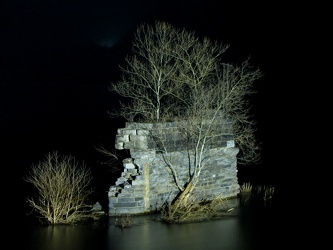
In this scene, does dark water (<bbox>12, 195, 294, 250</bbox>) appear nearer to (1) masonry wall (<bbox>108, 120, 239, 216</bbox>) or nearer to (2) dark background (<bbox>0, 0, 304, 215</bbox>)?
(1) masonry wall (<bbox>108, 120, 239, 216</bbox>)

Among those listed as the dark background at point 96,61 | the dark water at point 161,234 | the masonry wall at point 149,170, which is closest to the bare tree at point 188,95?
the masonry wall at point 149,170

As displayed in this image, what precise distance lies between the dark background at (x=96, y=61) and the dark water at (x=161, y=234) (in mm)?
16036

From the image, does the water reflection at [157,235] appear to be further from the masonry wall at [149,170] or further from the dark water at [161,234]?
the masonry wall at [149,170]

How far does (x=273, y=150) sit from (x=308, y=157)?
3.36 m

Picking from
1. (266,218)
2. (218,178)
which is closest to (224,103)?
(218,178)

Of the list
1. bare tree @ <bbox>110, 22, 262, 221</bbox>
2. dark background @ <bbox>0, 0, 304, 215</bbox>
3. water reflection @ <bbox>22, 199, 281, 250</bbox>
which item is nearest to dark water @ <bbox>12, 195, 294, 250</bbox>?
water reflection @ <bbox>22, 199, 281, 250</bbox>

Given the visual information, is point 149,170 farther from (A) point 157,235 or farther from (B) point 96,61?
(B) point 96,61

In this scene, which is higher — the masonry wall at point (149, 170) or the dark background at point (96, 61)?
the dark background at point (96, 61)

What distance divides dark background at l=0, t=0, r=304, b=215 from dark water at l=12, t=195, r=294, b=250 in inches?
631

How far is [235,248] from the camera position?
19.4 m

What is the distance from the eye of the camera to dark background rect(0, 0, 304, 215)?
134 feet

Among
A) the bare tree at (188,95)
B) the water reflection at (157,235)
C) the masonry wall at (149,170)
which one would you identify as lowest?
the water reflection at (157,235)

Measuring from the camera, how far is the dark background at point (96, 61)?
4075 centimetres

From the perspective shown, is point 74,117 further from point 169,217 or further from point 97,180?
point 169,217
